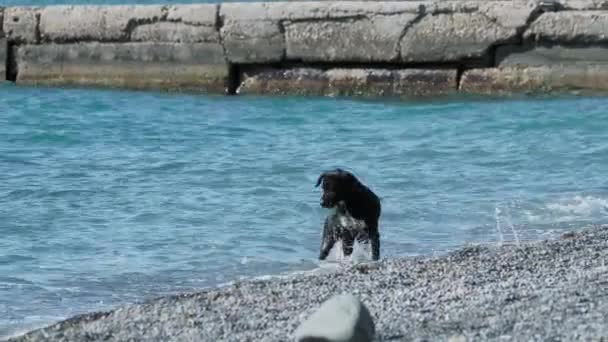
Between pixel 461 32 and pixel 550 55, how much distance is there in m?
0.96

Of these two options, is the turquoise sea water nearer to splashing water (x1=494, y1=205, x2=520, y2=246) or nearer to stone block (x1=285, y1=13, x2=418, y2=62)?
splashing water (x1=494, y1=205, x2=520, y2=246)

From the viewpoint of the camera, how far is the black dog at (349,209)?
845 cm

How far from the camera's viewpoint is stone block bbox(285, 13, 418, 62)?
15.9 meters

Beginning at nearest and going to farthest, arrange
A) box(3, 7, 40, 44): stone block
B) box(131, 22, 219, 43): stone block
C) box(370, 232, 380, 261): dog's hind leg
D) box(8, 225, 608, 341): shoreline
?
box(8, 225, 608, 341): shoreline
box(370, 232, 380, 261): dog's hind leg
box(131, 22, 219, 43): stone block
box(3, 7, 40, 44): stone block

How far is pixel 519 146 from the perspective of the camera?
44.3 ft

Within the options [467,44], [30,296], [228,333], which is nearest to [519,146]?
[467,44]

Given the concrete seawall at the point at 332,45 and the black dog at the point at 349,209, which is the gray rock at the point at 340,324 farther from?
the concrete seawall at the point at 332,45

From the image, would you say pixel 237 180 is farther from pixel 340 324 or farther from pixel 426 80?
pixel 340 324

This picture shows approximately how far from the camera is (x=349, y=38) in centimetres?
1595

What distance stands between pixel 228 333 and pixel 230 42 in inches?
410

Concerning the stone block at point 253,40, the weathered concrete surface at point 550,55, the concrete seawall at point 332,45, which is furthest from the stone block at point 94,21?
the weathered concrete surface at point 550,55

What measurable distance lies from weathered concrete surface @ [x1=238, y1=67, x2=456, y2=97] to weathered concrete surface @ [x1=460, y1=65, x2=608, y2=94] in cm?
31

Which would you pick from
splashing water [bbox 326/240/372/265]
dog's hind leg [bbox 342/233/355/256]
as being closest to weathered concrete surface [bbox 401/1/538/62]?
splashing water [bbox 326/240/372/265]

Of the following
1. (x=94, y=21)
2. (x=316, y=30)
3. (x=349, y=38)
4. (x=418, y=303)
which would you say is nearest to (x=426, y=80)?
(x=349, y=38)
